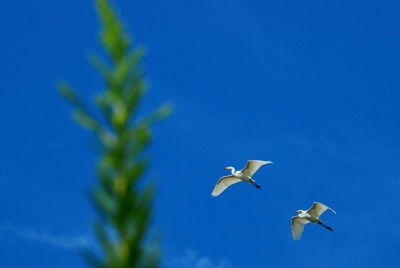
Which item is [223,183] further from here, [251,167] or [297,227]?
[297,227]

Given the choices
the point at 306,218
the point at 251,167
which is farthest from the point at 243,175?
the point at 306,218

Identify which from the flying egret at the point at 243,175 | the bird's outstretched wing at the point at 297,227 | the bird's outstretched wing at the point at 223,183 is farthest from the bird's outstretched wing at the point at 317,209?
the bird's outstretched wing at the point at 223,183

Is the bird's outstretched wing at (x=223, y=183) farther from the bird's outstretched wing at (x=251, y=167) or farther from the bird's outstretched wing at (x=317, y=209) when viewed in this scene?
the bird's outstretched wing at (x=317, y=209)

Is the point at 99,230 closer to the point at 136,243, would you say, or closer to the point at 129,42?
the point at 136,243

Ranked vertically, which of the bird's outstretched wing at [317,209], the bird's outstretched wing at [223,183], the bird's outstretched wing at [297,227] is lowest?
the bird's outstretched wing at [317,209]

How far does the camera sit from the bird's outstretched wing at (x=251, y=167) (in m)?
37.1

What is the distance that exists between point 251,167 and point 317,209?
4339 mm

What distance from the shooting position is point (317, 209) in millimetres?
36125

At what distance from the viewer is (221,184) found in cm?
3884

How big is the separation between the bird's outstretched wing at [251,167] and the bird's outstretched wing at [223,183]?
647mm

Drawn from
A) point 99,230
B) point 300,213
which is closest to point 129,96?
point 99,230

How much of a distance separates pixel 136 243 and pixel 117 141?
1102 mm

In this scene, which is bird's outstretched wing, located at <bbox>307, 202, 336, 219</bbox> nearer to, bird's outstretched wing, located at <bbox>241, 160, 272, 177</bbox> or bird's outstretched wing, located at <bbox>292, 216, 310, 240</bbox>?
bird's outstretched wing, located at <bbox>292, 216, 310, 240</bbox>

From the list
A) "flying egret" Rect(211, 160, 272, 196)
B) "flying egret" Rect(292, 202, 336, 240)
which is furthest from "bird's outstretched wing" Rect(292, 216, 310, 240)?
"flying egret" Rect(211, 160, 272, 196)
